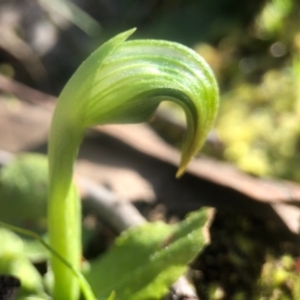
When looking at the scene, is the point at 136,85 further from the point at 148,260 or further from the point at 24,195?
the point at 24,195

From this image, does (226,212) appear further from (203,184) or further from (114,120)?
(114,120)

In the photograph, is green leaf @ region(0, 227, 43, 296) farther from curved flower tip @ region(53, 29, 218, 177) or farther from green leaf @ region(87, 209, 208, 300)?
curved flower tip @ region(53, 29, 218, 177)

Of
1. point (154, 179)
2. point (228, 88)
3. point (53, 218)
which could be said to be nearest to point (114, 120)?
point (53, 218)

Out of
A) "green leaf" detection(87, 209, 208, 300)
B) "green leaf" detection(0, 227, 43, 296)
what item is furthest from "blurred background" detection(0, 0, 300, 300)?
"green leaf" detection(0, 227, 43, 296)

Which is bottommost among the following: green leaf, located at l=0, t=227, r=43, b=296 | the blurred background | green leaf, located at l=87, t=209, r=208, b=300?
the blurred background

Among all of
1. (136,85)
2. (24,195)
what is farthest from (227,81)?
(136,85)
